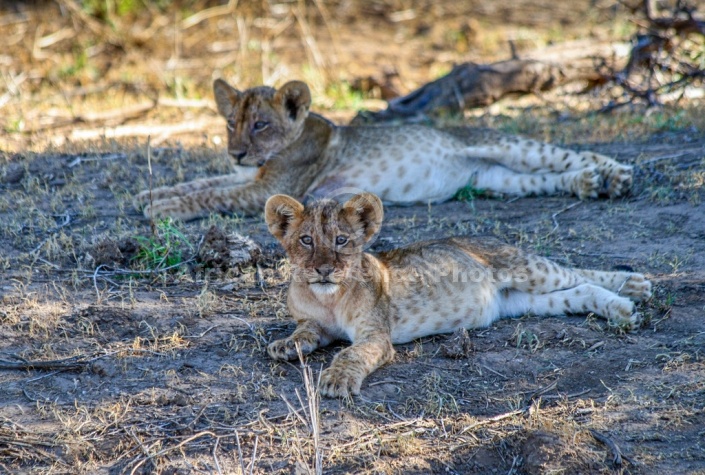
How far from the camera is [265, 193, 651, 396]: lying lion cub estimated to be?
14.7ft

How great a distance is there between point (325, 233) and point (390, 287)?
1.85 ft

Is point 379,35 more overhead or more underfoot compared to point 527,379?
more underfoot

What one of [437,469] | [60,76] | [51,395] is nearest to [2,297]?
[51,395]

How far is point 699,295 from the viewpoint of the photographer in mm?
5180

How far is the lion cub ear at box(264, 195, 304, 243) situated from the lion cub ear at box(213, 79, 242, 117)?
2688mm

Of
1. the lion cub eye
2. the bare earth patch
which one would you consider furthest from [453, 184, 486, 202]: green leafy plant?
the lion cub eye

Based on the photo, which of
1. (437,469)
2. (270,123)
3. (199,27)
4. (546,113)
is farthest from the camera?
(199,27)

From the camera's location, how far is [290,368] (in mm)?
4469

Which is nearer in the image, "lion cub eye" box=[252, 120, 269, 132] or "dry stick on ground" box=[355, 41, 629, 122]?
"lion cub eye" box=[252, 120, 269, 132]

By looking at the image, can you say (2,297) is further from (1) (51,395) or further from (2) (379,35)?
(2) (379,35)

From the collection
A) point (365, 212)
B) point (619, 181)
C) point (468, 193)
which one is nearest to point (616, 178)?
point (619, 181)

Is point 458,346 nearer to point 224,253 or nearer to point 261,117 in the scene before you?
point 224,253

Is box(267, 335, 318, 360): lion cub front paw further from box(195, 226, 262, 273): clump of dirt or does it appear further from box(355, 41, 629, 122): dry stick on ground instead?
box(355, 41, 629, 122): dry stick on ground

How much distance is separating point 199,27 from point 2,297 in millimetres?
9011
